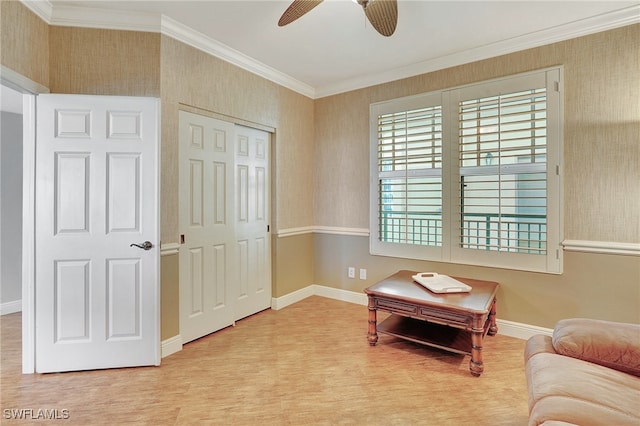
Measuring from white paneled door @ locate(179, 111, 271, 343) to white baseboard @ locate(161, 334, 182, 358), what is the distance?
3.4 inches

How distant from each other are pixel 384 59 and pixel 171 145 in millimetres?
2261

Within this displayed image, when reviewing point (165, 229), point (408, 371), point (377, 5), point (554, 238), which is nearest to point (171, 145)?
point (165, 229)

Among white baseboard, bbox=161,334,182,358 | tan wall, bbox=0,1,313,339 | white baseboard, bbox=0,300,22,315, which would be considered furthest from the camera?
white baseboard, bbox=0,300,22,315

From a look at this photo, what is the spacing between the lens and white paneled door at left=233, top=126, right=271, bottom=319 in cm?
329

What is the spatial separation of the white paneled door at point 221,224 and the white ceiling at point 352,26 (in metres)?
0.74

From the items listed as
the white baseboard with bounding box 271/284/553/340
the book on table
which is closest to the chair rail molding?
the white baseboard with bounding box 271/284/553/340

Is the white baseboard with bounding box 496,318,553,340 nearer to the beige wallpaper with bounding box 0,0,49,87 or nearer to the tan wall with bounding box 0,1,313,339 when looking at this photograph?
the tan wall with bounding box 0,1,313,339

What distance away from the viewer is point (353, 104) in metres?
3.81

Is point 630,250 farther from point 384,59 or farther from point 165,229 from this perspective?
point 165,229

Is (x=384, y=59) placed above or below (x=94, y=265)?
above

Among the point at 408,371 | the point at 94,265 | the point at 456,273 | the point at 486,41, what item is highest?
the point at 486,41

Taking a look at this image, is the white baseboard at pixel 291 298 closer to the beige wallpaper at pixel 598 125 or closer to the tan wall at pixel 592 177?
the tan wall at pixel 592 177

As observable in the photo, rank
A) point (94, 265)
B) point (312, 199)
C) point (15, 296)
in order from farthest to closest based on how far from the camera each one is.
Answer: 1. point (312, 199)
2. point (15, 296)
3. point (94, 265)

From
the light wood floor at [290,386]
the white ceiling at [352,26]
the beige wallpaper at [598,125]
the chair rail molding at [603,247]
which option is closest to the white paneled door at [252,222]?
the light wood floor at [290,386]
